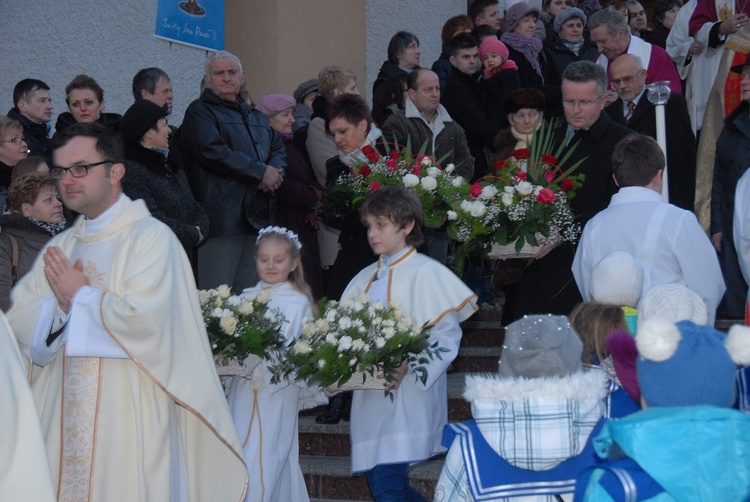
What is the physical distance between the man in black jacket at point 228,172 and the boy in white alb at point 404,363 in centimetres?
207

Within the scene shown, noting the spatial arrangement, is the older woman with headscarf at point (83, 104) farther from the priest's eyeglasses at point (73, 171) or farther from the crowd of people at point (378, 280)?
the priest's eyeglasses at point (73, 171)

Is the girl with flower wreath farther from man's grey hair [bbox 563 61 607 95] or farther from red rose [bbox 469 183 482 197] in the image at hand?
man's grey hair [bbox 563 61 607 95]

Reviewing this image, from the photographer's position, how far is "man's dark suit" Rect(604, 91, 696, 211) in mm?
7262

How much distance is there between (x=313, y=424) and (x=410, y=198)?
202 cm

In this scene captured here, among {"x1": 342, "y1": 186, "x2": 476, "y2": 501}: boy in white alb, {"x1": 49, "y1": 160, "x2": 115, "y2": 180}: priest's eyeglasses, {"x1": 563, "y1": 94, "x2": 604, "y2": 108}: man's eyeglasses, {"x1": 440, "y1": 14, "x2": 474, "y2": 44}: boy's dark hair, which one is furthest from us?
{"x1": 440, "y1": 14, "x2": 474, "y2": 44}: boy's dark hair

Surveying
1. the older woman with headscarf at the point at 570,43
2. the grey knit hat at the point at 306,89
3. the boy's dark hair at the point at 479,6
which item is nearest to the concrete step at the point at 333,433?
the grey knit hat at the point at 306,89

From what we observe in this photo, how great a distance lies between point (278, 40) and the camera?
38.4 ft

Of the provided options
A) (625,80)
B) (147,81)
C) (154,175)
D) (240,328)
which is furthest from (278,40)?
(240,328)

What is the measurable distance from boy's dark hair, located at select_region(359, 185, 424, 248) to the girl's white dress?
722mm

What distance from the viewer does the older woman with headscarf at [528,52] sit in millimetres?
10609

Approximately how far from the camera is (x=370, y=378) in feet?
17.8

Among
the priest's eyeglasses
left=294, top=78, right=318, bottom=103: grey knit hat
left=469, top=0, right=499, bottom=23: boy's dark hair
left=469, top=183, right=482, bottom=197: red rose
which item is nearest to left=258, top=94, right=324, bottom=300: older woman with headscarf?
left=294, top=78, right=318, bottom=103: grey knit hat

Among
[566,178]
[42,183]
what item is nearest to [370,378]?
[566,178]

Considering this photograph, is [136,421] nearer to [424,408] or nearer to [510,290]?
[424,408]
